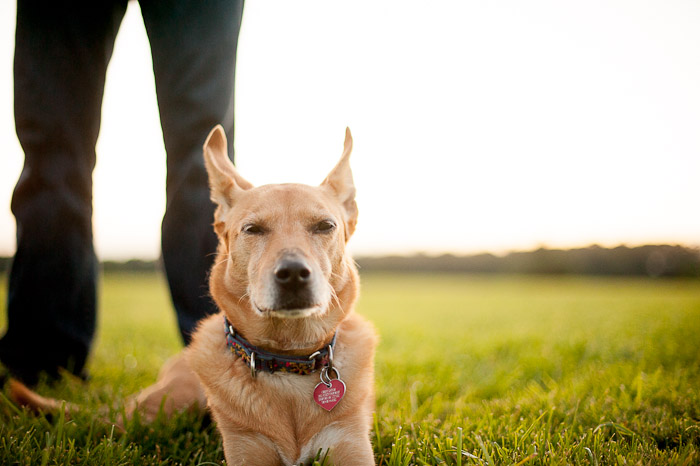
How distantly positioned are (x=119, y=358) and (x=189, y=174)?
8.39 ft

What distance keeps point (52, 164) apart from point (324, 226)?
77.6 inches

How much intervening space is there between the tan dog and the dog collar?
0.02 m

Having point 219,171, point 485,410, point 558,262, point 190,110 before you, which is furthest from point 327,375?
point 558,262

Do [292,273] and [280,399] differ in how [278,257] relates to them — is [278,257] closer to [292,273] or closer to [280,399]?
[292,273]

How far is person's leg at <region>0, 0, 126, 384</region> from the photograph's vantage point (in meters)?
2.74

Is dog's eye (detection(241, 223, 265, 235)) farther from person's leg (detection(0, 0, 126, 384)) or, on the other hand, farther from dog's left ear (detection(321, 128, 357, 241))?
person's leg (detection(0, 0, 126, 384))

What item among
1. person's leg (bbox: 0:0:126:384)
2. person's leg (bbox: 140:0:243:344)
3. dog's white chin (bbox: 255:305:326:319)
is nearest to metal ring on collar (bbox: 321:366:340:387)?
dog's white chin (bbox: 255:305:326:319)

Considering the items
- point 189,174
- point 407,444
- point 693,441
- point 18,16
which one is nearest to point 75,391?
point 189,174

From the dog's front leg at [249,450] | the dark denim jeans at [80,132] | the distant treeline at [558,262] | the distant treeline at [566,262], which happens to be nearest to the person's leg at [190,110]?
the dark denim jeans at [80,132]

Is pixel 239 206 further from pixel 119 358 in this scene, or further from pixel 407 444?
pixel 119 358

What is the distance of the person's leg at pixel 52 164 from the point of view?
274 centimetres

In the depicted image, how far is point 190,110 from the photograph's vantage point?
8.91 ft

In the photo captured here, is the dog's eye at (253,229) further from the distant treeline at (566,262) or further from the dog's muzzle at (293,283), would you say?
the distant treeline at (566,262)

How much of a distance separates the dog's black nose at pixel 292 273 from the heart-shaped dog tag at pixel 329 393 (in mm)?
534
